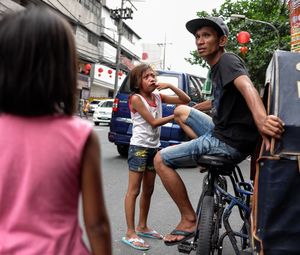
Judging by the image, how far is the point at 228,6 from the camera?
102 feet

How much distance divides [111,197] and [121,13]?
1187 inches

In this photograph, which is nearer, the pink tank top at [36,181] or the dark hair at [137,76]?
the pink tank top at [36,181]

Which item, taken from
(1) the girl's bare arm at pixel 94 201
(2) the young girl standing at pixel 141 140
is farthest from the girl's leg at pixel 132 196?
(1) the girl's bare arm at pixel 94 201

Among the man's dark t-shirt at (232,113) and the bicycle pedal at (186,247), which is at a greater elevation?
Answer: the man's dark t-shirt at (232,113)

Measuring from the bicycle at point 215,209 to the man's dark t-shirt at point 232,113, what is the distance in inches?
6.7

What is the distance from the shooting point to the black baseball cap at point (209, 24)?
10.9 feet

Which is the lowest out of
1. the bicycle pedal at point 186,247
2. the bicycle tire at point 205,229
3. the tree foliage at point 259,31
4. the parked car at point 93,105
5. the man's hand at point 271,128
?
the bicycle pedal at point 186,247

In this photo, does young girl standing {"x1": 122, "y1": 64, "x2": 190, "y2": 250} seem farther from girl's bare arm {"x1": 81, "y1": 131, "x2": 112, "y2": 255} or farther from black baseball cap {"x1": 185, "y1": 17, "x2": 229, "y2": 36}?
girl's bare arm {"x1": 81, "y1": 131, "x2": 112, "y2": 255}

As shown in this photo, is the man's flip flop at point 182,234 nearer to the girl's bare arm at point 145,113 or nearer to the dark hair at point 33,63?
the girl's bare arm at point 145,113

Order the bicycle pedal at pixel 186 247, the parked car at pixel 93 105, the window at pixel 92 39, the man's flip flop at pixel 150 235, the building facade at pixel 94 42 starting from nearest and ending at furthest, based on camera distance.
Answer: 1. the bicycle pedal at pixel 186 247
2. the man's flip flop at pixel 150 235
3. the parked car at pixel 93 105
4. the building facade at pixel 94 42
5. the window at pixel 92 39

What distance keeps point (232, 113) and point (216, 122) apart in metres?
0.17

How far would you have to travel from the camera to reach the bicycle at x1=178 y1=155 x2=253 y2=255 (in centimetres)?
319

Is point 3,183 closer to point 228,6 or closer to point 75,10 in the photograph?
Result: point 228,6

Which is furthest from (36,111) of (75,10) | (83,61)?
(83,61)
